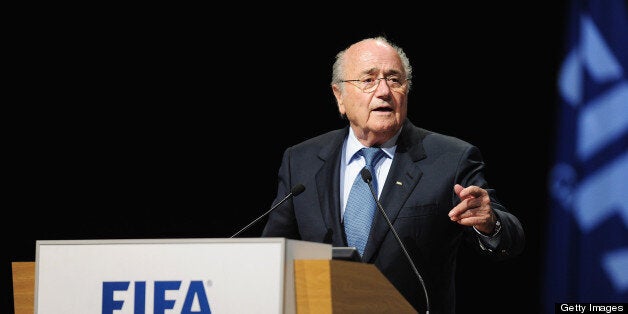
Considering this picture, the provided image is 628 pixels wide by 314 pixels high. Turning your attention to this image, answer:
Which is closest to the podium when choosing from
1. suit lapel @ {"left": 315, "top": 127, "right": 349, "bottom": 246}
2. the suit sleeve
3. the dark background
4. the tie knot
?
the suit sleeve

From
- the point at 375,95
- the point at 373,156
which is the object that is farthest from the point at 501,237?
the point at 375,95

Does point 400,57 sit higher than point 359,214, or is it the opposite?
point 400,57

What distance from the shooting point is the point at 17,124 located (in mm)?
4379

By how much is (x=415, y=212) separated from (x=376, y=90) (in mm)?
506

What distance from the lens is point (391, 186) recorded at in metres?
2.85

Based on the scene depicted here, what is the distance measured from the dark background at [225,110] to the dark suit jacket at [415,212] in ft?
4.59

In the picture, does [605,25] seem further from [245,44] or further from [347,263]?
[347,263]

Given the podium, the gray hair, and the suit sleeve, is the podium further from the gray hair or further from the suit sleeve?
the gray hair

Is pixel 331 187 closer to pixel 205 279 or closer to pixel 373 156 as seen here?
pixel 373 156

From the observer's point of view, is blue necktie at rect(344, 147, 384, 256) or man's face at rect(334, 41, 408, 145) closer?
blue necktie at rect(344, 147, 384, 256)

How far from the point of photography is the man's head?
3006 mm

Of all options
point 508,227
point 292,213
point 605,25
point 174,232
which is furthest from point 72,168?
point 605,25

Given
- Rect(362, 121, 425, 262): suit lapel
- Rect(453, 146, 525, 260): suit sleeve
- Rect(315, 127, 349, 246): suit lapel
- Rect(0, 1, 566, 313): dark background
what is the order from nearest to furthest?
1. Rect(453, 146, 525, 260): suit sleeve
2. Rect(362, 121, 425, 262): suit lapel
3. Rect(315, 127, 349, 246): suit lapel
4. Rect(0, 1, 566, 313): dark background

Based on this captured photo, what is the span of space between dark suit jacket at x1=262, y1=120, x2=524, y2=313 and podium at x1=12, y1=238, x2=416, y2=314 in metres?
0.80
